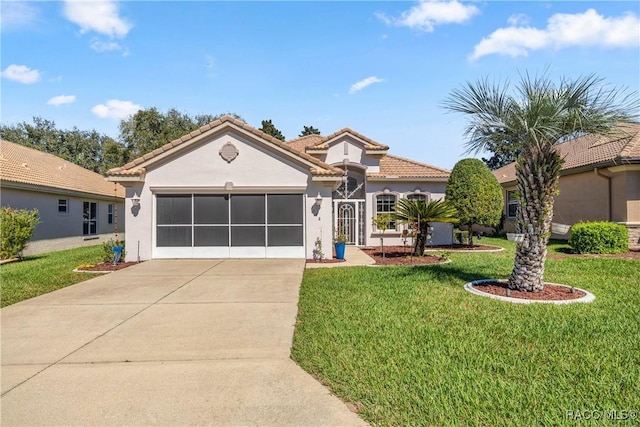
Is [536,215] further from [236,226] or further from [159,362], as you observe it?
[236,226]

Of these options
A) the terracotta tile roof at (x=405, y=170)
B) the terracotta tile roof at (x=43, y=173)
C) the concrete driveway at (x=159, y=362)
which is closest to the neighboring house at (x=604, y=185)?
the terracotta tile roof at (x=405, y=170)

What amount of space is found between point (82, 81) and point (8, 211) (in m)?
6.46

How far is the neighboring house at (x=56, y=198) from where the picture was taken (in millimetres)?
15766

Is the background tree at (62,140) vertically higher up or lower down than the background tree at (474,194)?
higher up

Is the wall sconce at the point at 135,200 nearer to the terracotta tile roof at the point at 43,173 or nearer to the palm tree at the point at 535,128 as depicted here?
the terracotta tile roof at the point at 43,173

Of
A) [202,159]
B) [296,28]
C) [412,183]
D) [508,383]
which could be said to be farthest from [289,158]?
[508,383]

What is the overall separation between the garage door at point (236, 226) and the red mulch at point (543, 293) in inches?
278

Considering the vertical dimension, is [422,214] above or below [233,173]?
below

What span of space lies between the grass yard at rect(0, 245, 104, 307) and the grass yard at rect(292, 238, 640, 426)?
6.30m

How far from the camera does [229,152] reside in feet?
42.8

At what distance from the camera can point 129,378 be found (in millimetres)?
3963

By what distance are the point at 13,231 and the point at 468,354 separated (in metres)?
15.9

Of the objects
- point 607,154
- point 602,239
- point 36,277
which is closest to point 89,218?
point 36,277

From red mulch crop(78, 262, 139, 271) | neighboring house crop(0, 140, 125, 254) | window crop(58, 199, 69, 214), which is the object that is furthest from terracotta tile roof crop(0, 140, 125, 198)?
red mulch crop(78, 262, 139, 271)
